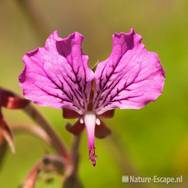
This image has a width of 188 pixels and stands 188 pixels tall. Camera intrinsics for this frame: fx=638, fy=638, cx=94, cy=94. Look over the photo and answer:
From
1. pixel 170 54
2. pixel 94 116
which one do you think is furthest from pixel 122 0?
pixel 94 116

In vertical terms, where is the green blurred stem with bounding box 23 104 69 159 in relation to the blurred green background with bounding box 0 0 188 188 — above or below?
below

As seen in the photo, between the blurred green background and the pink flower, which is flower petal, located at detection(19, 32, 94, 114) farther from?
Answer: the blurred green background

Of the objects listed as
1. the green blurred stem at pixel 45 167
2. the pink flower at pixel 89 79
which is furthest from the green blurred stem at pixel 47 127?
the pink flower at pixel 89 79

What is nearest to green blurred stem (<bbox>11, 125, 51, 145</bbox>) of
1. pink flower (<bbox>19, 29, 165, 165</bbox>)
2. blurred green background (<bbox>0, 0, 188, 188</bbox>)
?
blurred green background (<bbox>0, 0, 188, 188</bbox>)

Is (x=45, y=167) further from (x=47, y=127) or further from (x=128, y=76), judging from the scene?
(x=128, y=76)

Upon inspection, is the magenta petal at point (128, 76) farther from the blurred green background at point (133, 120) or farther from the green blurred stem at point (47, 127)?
the blurred green background at point (133, 120)

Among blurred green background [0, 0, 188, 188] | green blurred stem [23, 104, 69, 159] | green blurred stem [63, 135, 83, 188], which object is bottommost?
green blurred stem [63, 135, 83, 188]

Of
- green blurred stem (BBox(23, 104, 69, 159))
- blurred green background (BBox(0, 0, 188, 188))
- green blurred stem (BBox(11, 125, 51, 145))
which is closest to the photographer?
green blurred stem (BBox(23, 104, 69, 159))
